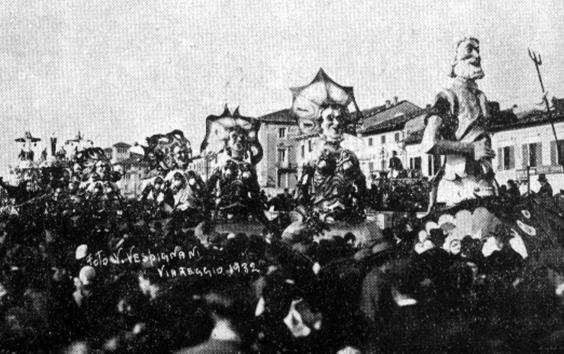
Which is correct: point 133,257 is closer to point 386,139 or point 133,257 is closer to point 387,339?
point 387,339

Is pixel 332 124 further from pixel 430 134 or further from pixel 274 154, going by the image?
pixel 274 154

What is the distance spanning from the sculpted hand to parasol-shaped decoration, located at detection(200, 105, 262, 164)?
2.01 metres

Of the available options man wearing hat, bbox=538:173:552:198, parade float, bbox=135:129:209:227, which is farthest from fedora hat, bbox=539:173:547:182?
parade float, bbox=135:129:209:227

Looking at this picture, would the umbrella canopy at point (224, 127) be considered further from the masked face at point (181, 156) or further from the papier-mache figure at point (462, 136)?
the papier-mache figure at point (462, 136)

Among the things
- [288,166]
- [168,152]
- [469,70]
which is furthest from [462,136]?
[168,152]

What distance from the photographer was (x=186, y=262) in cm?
266

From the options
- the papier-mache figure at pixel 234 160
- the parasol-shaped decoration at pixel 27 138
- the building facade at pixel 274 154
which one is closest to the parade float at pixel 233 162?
the papier-mache figure at pixel 234 160

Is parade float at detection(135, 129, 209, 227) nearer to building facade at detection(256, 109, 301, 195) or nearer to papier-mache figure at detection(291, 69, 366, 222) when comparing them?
building facade at detection(256, 109, 301, 195)

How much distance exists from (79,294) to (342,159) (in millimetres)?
1766

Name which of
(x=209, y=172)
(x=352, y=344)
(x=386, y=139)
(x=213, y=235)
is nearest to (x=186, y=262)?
(x=213, y=235)

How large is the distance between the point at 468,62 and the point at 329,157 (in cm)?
100

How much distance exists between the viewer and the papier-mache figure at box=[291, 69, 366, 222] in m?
3.48

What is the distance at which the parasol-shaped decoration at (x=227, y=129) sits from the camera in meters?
4.74

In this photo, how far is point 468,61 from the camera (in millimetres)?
3375
